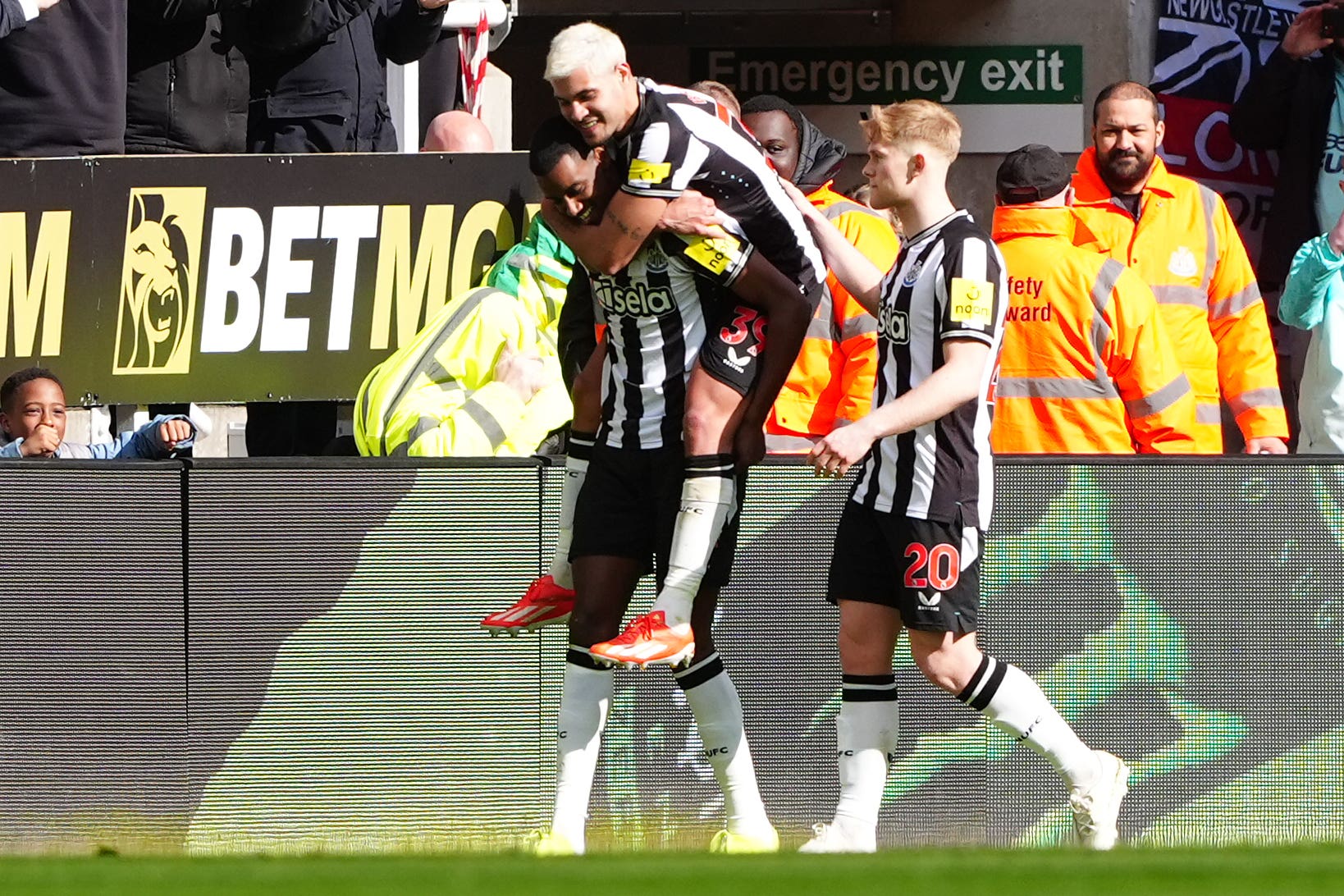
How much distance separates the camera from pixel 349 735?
Result: 6.25 meters

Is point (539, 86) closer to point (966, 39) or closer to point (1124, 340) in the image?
point (966, 39)

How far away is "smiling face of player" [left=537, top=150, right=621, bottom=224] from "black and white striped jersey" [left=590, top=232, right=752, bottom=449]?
7.5 inches

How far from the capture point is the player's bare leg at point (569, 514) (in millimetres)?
5633

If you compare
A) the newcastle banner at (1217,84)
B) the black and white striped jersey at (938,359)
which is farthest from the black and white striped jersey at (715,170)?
the newcastle banner at (1217,84)

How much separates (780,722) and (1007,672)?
3.26 ft

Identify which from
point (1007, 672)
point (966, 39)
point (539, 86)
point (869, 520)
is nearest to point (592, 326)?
point (869, 520)

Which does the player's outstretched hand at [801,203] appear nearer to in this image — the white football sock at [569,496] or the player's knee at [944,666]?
the white football sock at [569,496]

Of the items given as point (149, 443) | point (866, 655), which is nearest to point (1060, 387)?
point (866, 655)

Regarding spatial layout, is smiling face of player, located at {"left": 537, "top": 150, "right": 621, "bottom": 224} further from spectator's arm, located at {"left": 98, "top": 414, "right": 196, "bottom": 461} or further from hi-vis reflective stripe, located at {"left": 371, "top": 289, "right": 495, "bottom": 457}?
spectator's arm, located at {"left": 98, "top": 414, "right": 196, "bottom": 461}

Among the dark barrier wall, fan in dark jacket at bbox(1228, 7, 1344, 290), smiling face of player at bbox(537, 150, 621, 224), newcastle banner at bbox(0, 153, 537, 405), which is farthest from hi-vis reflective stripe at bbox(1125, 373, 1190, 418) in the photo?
fan in dark jacket at bbox(1228, 7, 1344, 290)

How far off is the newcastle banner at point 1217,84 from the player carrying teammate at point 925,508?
5.94 metres

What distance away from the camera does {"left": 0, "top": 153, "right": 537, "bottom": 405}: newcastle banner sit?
7.34 m

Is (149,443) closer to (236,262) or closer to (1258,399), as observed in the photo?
(236,262)

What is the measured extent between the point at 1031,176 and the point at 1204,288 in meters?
1.11
